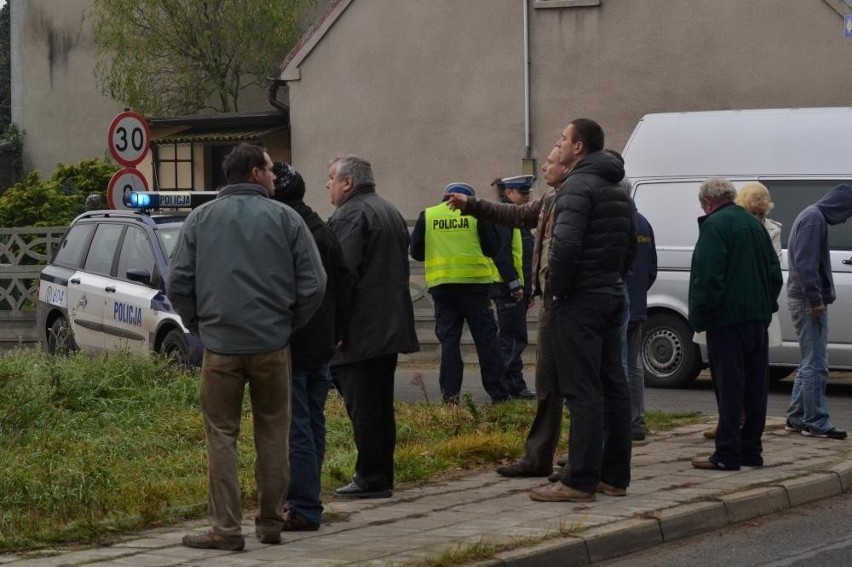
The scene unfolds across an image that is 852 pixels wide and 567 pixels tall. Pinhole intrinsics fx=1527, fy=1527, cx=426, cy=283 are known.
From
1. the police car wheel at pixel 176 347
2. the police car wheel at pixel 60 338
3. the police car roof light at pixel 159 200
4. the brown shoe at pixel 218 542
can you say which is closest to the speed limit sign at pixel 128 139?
the police car wheel at pixel 60 338

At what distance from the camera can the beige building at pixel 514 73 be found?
77.7ft

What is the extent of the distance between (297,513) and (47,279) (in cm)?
918

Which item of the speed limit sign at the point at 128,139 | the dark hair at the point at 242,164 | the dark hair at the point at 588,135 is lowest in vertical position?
the dark hair at the point at 242,164

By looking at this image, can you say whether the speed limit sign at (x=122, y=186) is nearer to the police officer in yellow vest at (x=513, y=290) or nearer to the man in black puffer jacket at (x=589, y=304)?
the police officer in yellow vest at (x=513, y=290)

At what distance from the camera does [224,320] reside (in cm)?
689

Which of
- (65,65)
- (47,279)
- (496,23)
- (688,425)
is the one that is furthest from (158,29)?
(688,425)

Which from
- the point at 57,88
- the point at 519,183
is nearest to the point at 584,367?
the point at 519,183

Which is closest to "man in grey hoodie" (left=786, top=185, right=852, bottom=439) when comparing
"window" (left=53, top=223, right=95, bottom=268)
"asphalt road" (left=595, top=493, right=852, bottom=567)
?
"asphalt road" (left=595, top=493, right=852, bottom=567)

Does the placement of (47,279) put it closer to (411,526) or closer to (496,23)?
(411,526)

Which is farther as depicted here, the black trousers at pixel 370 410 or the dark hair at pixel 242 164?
the black trousers at pixel 370 410

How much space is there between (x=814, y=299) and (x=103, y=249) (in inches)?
291

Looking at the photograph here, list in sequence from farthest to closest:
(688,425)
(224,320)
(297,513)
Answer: (688,425) → (297,513) → (224,320)

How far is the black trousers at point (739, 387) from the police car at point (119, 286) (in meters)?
5.36

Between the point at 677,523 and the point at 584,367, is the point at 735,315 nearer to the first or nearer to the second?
the point at 584,367
